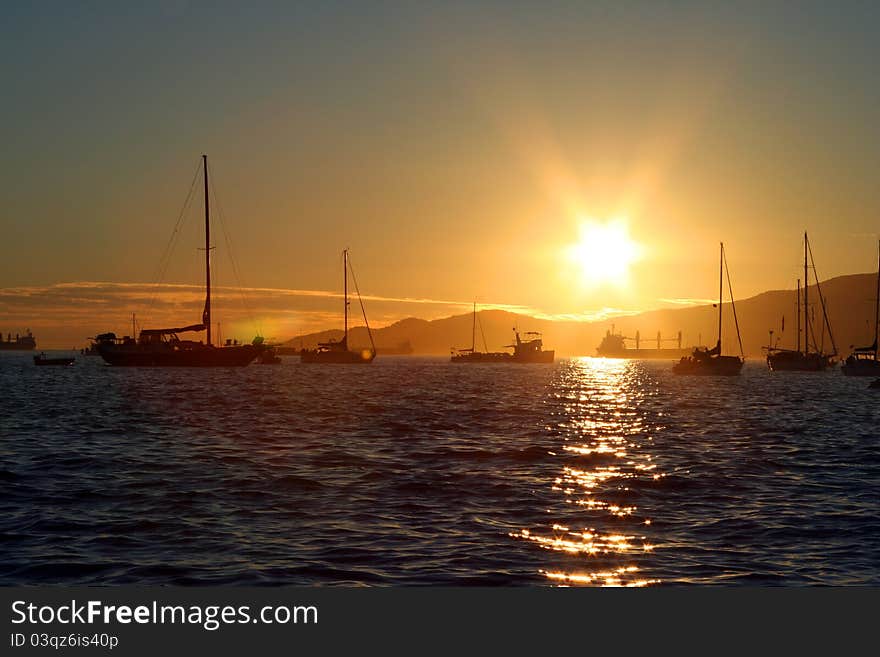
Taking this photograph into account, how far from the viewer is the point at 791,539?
16797mm

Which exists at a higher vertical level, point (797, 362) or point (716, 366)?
point (797, 362)

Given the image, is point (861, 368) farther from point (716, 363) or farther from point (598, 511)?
point (598, 511)

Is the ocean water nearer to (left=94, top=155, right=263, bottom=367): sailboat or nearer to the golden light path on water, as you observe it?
the golden light path on water

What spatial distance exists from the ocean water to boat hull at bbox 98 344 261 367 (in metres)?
87.0

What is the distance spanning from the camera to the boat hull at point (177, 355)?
130000 millimetres

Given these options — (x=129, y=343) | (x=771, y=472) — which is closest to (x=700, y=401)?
(x=771, y=472)

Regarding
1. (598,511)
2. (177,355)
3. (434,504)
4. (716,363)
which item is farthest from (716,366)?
(434,504)

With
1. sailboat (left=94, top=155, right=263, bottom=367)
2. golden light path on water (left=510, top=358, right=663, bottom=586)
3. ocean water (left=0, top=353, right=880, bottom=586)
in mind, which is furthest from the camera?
sailboat (left=94, top=155, right=263, bottom=367)

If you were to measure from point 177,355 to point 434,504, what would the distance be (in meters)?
116

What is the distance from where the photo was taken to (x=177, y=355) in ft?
426

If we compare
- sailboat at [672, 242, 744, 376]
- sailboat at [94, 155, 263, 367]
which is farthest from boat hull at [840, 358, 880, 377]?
sailboat at [94, 155, 263, 367]

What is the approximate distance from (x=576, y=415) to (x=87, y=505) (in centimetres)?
3974

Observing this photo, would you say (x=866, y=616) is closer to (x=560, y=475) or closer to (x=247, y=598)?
(x=247, y=598)

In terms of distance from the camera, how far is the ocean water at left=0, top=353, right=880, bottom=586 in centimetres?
1438
